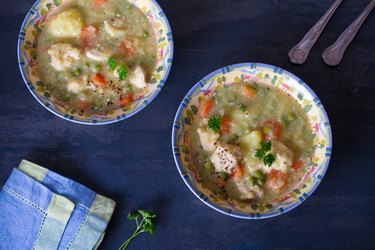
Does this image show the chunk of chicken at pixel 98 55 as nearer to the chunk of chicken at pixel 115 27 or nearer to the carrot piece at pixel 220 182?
the chunk of chicken at pixel 115 27

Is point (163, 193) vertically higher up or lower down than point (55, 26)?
lower down

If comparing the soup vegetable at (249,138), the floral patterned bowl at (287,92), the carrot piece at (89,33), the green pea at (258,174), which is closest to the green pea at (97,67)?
the carrot piece at (89,33)

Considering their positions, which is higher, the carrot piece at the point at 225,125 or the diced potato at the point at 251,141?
the carrot piece at the point at 225,125

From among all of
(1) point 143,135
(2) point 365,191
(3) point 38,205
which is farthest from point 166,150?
(2) point 365,191

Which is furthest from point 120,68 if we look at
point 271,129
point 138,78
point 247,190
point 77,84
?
point 247,190

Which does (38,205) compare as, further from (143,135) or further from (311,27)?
(311,27)
